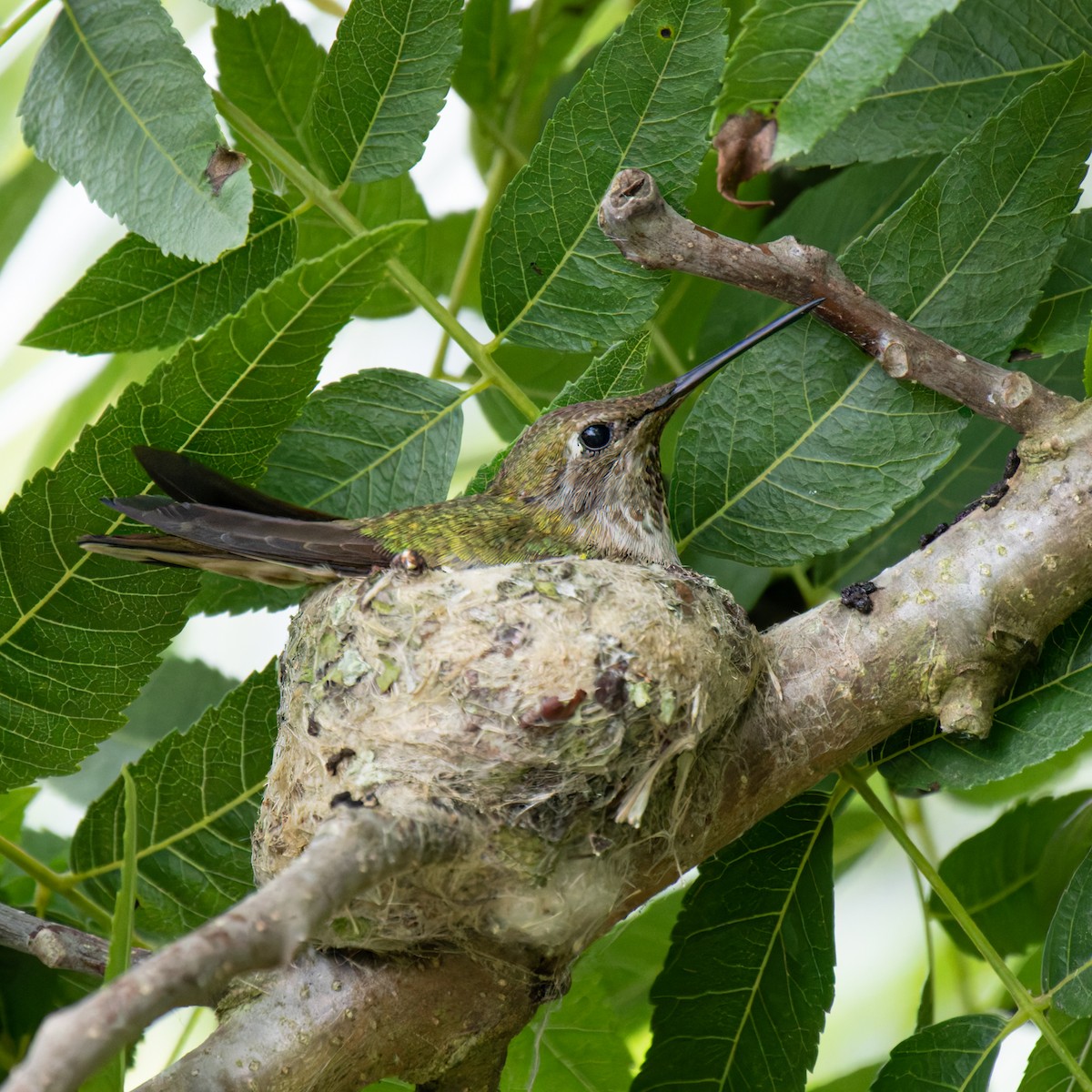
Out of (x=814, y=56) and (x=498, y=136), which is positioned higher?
(x=498, y=136)

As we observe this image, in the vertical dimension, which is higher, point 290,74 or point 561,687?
point 290,74

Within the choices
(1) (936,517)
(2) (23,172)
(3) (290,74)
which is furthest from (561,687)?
(2) (23,172)

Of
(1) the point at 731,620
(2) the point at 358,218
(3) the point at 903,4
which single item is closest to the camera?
(3) the point at 903,4

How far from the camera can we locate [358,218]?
308 cm

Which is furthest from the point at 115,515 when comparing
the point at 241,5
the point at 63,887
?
the point at 241,5

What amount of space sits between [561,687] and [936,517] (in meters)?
Answer: 1.20

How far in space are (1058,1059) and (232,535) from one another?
184 cm

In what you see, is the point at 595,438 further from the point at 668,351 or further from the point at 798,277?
the point at 798,277

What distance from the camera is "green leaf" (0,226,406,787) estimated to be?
2.14 m

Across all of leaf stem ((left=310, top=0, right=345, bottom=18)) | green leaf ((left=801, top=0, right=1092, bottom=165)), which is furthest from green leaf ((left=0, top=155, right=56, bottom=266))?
green leaf ((left=801, top=0, right=1092, bottom=165))

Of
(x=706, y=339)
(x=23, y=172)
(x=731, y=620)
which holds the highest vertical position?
(x=23, y=172)

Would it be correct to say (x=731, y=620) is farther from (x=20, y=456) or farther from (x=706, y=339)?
(x=20, y=456)

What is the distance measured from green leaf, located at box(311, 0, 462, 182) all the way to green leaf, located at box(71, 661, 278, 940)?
1131 millimetres

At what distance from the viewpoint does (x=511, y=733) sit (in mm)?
2219
